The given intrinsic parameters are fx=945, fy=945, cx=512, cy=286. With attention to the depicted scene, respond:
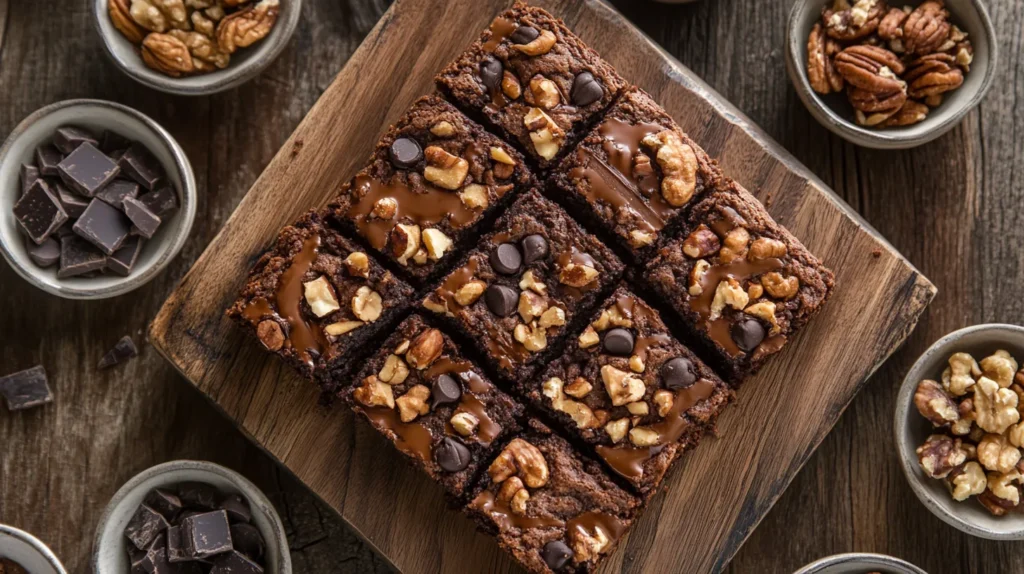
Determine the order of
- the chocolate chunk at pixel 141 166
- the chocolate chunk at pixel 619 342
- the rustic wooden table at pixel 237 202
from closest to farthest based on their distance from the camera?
1. the chocolate chunk at pixel 619 342
2. the chocolate chunk at pixel 141 166
3. the rustic wooden table at pixel 237 202

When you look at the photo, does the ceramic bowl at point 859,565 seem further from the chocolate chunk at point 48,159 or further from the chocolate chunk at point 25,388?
the chocolate chunk at point 48,159

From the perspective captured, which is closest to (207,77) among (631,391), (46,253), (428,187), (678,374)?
(46,253)

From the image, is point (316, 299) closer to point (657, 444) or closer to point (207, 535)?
point (207, 535)

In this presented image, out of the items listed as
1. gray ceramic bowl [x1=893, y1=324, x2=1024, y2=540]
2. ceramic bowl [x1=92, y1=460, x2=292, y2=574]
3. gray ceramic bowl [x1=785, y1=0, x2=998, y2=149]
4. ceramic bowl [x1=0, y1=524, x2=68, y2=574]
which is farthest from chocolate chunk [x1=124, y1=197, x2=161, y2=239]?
gray ceramic bowl [x1=893, y1=324, x2=1024, y2=540]

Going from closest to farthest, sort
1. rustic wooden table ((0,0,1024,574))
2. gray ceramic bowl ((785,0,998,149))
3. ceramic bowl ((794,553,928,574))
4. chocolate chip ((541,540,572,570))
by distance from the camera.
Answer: chocolate chip ((541,540,572,570)), ceramic bowl ((794,553,928,574)), gray ceramic bowl ((785,0,998,149)), rustic wooden table ((0,0,1024,574))

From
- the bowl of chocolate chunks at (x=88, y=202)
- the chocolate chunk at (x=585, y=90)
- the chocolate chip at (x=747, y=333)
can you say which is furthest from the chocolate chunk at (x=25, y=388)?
the chocolate chip at (x=747, y=333)

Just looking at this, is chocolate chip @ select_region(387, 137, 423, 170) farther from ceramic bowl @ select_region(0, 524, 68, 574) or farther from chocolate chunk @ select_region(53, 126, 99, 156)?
ceramic bowl @ select_region(0, 524, 68, 574)
